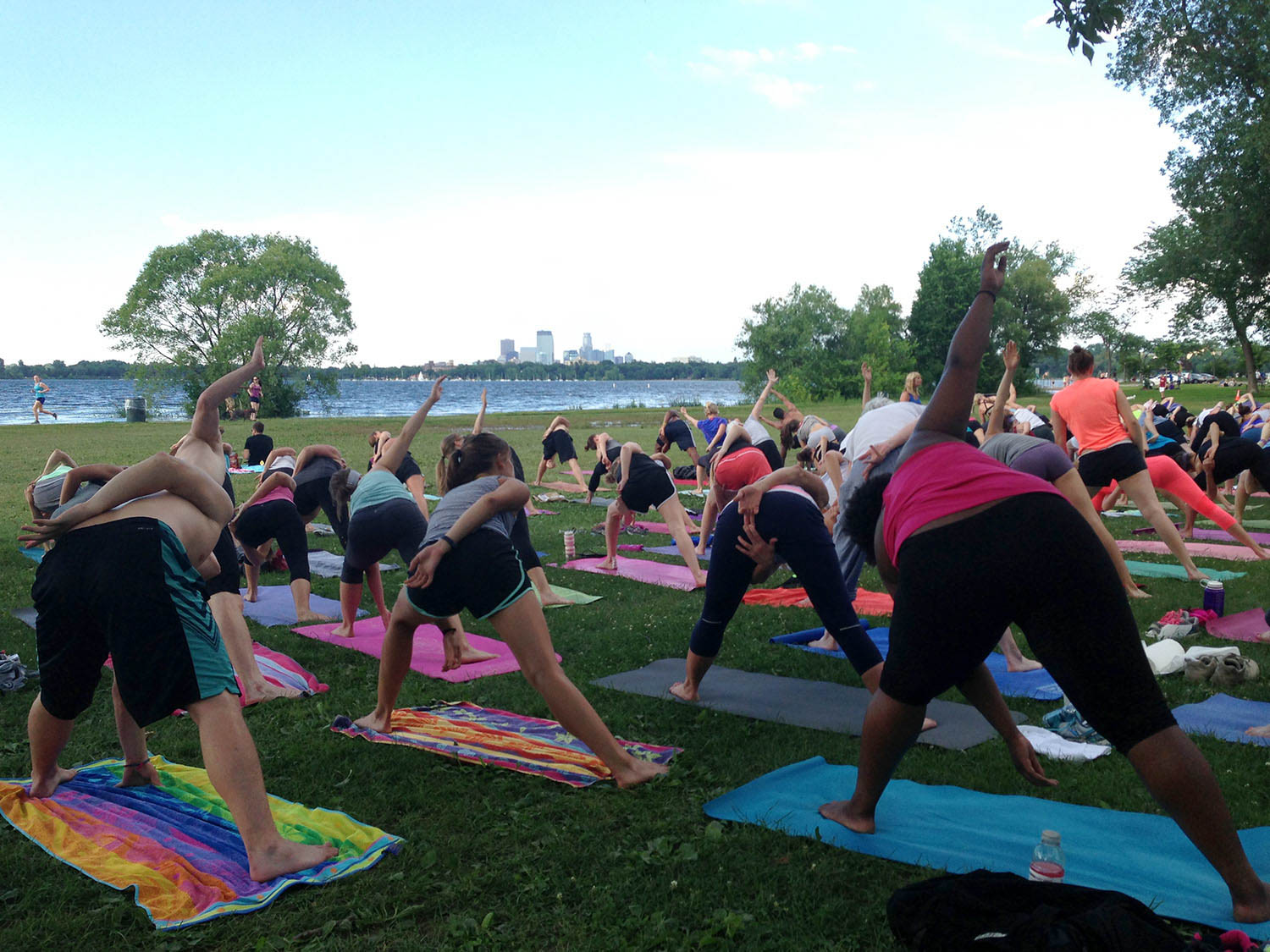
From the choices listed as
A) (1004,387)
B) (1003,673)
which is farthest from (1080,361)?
(1003,673)

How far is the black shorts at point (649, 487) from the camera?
30.7ft

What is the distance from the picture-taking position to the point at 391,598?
28.8ft

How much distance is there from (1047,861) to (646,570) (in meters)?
7.16

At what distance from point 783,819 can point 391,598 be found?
590 centimetres

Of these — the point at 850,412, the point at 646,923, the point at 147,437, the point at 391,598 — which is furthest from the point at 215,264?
the point at 646,923

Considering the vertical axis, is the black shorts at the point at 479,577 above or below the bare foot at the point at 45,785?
above

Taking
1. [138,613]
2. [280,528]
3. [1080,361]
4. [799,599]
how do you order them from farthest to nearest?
[799,599]
[1080,361]
[280,528]
[138,613]

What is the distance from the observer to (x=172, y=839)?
12.2ft

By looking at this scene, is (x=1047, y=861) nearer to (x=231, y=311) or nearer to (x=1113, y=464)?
(x=1113, y=464)

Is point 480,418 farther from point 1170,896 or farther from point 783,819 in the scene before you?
point 1170,896

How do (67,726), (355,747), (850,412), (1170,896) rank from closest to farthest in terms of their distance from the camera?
1. (1170,896)
2. (67,726)
3. (355,747)
4. (850,412)

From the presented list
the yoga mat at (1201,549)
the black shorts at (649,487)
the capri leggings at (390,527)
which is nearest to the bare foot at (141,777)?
the capri leggings at (390,527)

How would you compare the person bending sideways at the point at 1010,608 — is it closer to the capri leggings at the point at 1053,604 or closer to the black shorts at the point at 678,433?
the capri leggings at the point at 1053,604

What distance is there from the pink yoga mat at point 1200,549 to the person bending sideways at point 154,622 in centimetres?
936
